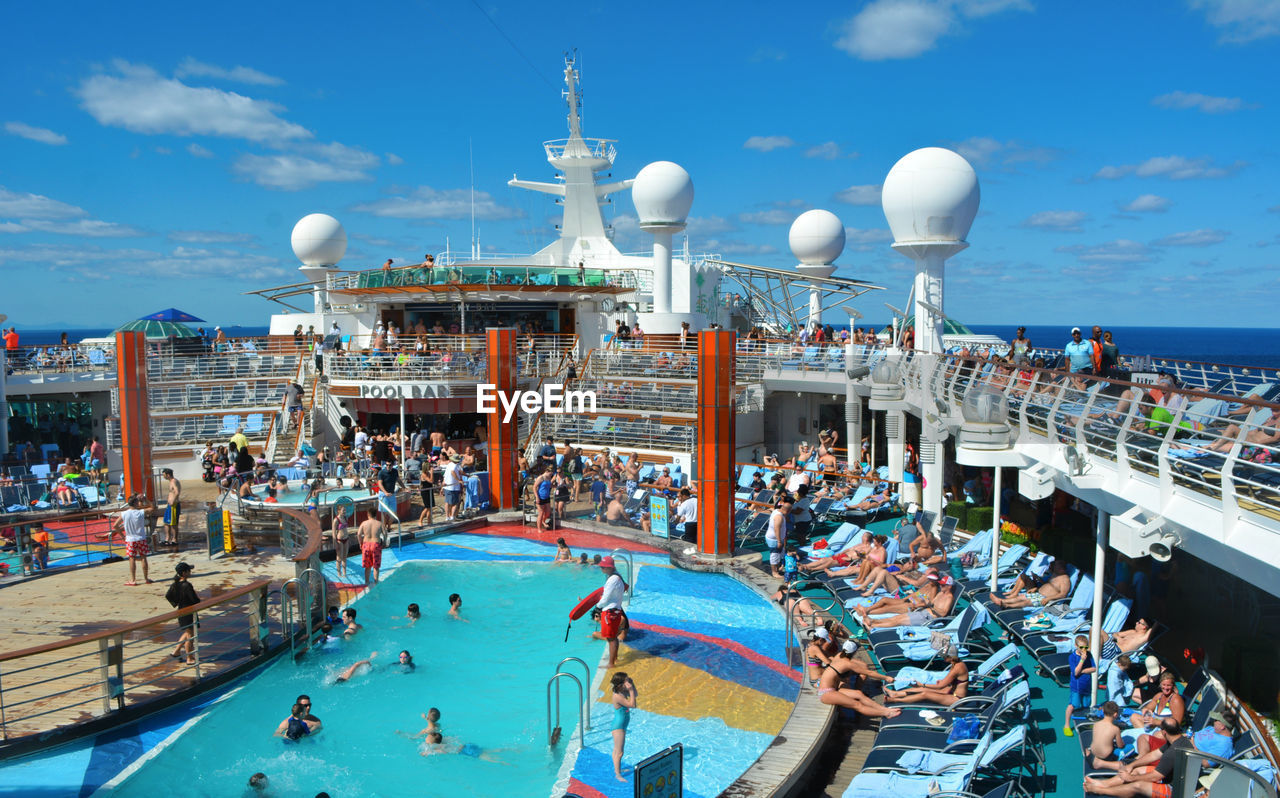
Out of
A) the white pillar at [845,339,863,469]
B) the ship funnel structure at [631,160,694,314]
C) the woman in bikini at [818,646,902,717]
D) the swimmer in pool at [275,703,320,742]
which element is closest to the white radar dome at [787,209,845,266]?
the ship funnel structure at [631,160,694,314]

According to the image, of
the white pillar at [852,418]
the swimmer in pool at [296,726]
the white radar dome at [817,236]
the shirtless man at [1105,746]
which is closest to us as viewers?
the shirtless man at [1105,746]

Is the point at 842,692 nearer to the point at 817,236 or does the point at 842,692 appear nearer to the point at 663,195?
the point at 663,195

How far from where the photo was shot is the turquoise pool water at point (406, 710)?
8.12 metres

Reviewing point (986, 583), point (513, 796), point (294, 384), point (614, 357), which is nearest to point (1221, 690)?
point (986, 583)

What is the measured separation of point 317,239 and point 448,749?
968 inches

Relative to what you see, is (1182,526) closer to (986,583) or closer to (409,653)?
(986,583)

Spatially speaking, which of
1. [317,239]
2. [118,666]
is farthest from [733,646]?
[317,239]

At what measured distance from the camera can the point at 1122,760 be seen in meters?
6.84

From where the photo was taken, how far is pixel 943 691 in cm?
848

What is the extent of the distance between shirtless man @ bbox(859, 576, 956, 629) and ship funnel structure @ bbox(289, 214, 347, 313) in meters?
23.7

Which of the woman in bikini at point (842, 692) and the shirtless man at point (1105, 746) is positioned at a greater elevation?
the shirtless man at point (1105, 746)

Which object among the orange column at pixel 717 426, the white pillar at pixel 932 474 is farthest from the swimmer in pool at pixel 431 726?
the white pillar at pixel 932 474

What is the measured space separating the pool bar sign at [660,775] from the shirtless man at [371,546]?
28.5 feet

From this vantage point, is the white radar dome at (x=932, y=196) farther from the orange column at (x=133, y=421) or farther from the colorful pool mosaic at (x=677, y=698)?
the orange column at (x=133, y=421)
